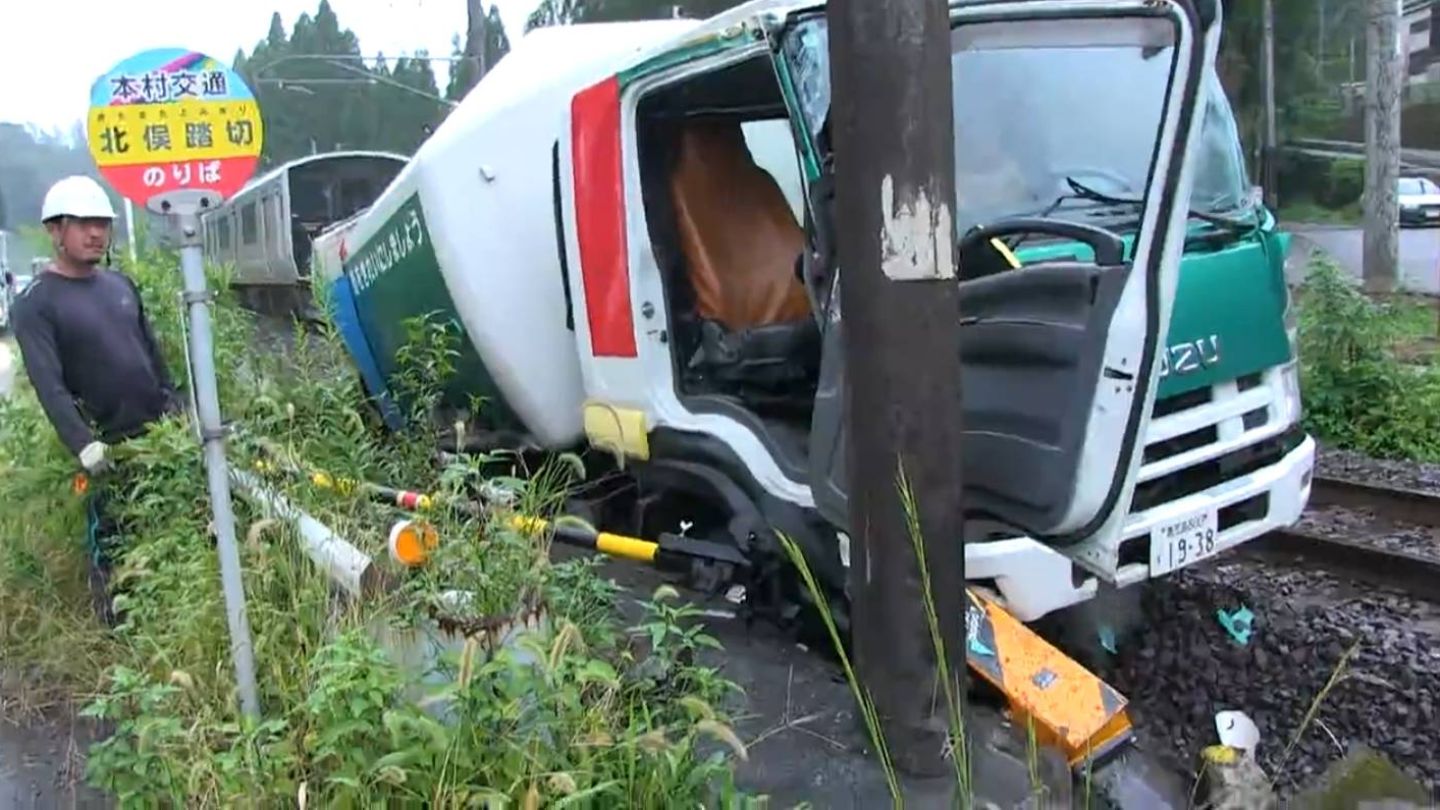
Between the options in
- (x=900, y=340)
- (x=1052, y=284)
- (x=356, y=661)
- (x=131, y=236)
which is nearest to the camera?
(x=900, y=340)

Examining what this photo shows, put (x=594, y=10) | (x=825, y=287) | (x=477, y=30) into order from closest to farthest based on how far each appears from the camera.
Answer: (x=825, y=287), (x=477, y=30), (x=594, y=10)

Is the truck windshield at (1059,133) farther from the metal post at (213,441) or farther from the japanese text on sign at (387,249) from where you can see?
the japanese text on sign at (387,249)

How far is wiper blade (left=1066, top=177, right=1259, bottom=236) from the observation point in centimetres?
416

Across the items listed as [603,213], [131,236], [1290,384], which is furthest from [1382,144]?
[603,213]

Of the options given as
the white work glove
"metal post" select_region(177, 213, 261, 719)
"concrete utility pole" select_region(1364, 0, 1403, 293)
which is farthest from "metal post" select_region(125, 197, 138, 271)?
"concrete utility pole" select_region(1364, 0, 1403, 293)

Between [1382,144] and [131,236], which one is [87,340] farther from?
[1382,144]

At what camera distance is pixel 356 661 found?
3.11 meters

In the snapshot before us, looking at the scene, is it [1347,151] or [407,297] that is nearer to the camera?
[407,297]

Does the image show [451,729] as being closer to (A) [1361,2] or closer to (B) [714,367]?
(B) [714,367]

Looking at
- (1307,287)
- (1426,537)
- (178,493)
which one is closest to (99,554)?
(178,493)

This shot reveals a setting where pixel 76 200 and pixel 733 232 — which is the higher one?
pixel 76 200

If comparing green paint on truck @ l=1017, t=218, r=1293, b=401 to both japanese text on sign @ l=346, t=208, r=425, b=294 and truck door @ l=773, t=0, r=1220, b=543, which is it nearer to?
truck door @ l=773, t=0, r=1220, b=543

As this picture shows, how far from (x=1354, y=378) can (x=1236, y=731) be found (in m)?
5.99

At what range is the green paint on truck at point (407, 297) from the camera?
6.11m
